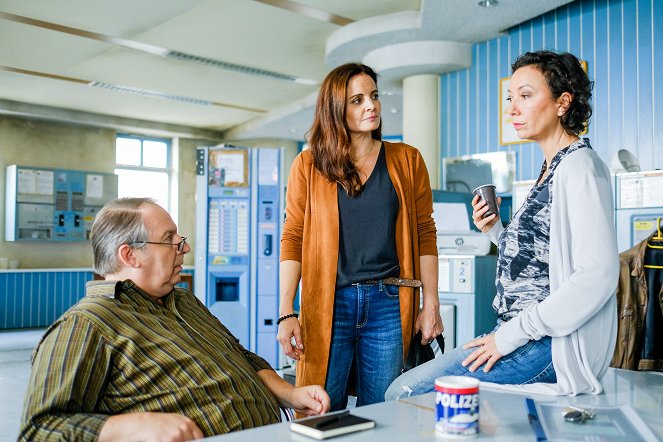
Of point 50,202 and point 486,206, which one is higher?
point 50,202

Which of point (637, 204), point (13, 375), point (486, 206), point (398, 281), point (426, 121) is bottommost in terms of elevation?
point (13, 375)

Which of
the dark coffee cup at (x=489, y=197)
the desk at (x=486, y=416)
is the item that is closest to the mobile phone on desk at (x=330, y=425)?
the desk at (x=486, y=416)

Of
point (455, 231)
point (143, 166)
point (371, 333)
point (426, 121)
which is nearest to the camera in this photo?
point (371, 333)

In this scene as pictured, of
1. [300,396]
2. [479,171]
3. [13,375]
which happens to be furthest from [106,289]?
[479,171]

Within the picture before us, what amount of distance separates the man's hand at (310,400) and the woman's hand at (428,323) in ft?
1.64

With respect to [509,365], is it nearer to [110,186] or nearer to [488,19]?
[488,19]

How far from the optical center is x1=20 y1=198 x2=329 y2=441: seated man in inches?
50.3

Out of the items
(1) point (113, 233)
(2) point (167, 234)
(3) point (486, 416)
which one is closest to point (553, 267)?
(3) point (486, 416)

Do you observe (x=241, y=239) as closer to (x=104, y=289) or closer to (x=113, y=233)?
(x=113, y=233)

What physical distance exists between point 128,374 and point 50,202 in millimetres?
9042

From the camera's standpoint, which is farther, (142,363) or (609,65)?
(609,65)

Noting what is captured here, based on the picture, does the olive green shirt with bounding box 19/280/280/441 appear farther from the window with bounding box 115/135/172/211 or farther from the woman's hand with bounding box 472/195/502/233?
the window with bounding box 115/135/172/211

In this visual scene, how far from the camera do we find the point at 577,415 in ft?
3.76

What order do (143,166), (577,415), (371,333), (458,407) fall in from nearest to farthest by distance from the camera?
1. (458,407)
2. (577,415)
3. (371,333)
4. (143,166)
